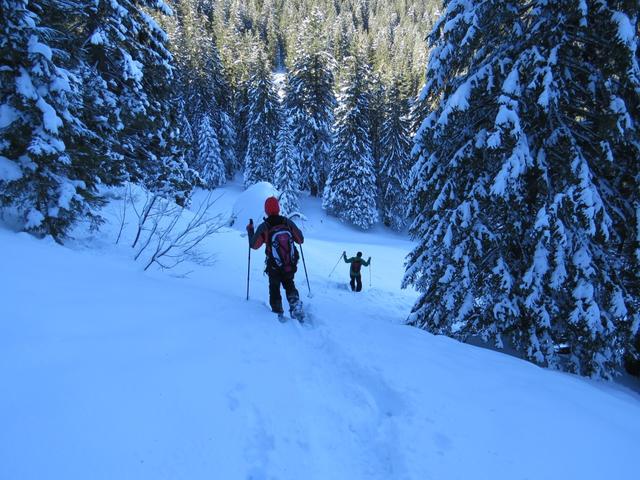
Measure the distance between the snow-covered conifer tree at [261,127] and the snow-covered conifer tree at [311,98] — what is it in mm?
2174

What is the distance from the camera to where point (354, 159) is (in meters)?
31.4

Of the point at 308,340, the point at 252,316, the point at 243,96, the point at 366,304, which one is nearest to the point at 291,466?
the point at 308,340

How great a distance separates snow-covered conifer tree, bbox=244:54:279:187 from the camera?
113 feet

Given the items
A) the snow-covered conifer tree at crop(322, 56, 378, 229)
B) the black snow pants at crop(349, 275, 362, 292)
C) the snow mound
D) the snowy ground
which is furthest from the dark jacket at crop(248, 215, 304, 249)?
the snow-covered conifer tree at crop(322, 56, 378, 229)

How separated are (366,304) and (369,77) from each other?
27.7 m

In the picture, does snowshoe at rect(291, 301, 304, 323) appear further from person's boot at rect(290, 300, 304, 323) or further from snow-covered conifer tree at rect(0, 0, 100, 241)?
snow-covered conifer tree at rect(0, 0, 100, 241)

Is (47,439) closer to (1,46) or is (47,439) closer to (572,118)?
(1,46)

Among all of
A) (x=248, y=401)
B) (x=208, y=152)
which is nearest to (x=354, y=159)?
(x=208, y=152)

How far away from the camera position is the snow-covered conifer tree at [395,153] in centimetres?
3206

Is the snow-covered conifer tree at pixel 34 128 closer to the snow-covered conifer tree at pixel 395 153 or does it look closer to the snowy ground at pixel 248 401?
the snowy ground at pixel 248 401

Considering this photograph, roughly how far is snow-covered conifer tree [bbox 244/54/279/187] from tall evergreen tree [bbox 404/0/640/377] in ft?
95.1

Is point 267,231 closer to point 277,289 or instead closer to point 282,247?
point 282,247

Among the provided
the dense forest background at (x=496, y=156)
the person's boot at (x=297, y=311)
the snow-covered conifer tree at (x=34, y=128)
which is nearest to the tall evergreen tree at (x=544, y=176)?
the dense forest background at (x=496, y=156)

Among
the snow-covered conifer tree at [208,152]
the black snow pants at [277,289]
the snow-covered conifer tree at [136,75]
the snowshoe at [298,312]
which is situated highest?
the snow-covered conifer tree at [208,152]
